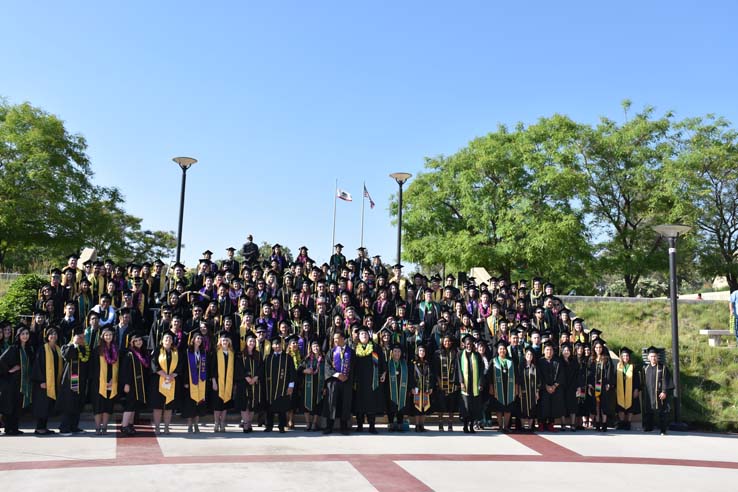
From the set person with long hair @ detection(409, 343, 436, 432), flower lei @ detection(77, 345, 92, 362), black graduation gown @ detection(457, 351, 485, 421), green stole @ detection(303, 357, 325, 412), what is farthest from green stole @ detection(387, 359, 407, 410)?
flower lei @ detection(77, 345, 92, 362)

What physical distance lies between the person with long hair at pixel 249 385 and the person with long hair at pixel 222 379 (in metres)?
0.10

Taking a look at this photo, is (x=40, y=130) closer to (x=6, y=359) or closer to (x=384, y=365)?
(x=6, y=359)

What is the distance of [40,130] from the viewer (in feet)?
86.6

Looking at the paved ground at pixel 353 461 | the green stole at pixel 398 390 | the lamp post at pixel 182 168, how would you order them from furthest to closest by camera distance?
the lamp post at pixel 182 168, the green stole at pixel 398 390, the paved ground at pixel 353 461

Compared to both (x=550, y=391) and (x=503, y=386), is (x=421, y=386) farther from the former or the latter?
(x=550, y=391)

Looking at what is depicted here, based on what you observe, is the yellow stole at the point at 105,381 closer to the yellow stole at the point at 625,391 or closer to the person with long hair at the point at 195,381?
the person with long hair at the point at 195,381

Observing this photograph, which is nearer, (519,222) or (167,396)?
(167,396)

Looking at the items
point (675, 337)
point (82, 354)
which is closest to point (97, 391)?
point (82, 354)

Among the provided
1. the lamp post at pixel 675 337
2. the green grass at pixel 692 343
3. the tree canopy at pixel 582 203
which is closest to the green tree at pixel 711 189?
the tree canopy at pixel 582 203

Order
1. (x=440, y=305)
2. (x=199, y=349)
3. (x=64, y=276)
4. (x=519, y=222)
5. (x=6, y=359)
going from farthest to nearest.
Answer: (x=519, y=222) < (x=440, y=305) < (x=64, y=276) < (x=199, y=349) < (x=6, y=359)

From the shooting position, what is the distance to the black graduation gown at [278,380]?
948 centimetres

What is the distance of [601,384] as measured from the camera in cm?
1092

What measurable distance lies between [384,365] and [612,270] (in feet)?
63.1

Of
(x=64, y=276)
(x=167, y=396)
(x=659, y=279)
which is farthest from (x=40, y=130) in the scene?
(x=659, y=279)
